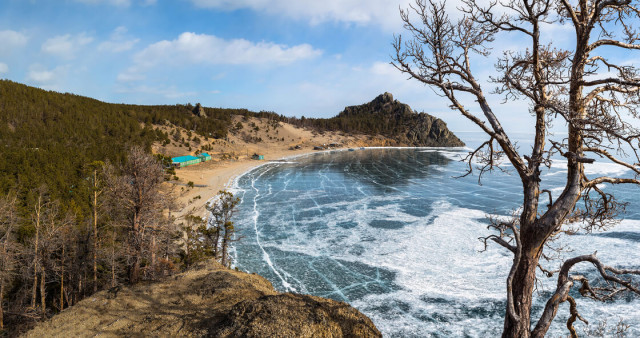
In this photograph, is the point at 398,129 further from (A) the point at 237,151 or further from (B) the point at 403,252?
(B) the point at 403,252

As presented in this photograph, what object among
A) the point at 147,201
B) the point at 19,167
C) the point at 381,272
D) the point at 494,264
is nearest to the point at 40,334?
the point at 147,201

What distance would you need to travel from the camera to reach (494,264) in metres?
24.7

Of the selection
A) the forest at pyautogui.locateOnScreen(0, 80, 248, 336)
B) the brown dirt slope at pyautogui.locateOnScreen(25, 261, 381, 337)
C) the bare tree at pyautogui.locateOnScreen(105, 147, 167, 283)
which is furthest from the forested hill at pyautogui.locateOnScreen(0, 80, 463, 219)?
the brown dirt slope at pyautogui.locateOnScreen(25, 261, 381, 337)

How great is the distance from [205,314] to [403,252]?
20.5m

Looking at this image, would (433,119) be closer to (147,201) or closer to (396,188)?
(396,188)

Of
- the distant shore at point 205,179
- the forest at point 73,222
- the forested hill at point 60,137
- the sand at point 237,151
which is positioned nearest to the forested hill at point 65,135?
the forested hill at point 60,137

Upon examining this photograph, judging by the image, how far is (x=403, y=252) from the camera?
87.0 ft

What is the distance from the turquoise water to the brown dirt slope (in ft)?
15.8

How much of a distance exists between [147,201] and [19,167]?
27.3 meters

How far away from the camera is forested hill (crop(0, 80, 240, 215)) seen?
102 feet

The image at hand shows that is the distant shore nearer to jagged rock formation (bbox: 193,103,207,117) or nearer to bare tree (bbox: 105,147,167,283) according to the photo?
bare tree (bbox: 105,147,167,283)

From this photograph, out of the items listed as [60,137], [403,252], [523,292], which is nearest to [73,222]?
[403,252]

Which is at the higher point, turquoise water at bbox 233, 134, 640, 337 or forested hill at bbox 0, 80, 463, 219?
forested hill at bbox 0, 80, 463, 219

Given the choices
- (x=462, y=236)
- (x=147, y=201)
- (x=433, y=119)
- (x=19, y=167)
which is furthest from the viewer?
(x=433, y=119)
